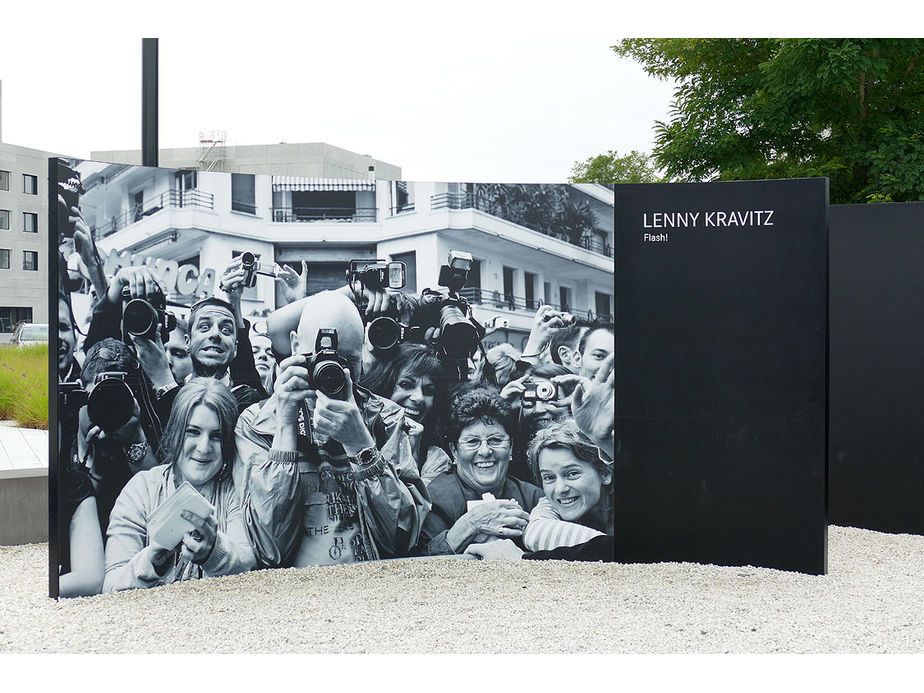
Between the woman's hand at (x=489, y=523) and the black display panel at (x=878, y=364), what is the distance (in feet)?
9.47

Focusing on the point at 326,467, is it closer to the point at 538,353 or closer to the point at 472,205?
the point at 538,353

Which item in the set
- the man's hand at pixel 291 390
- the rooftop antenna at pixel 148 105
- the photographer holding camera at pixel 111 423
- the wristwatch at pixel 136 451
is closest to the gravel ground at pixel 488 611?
the photographer holding camera at pixel 111 423

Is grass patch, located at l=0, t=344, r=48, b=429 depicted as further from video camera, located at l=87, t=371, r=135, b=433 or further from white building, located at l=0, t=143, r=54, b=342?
video camera, located at l=87, t=371, r=135, b=433

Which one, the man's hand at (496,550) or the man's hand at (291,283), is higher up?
A: the man's hand at (291,283)

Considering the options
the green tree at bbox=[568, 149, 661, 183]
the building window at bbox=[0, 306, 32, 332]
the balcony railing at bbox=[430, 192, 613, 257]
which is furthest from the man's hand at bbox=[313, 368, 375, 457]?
the green tree at bbox=[568, 149, 661, 183]

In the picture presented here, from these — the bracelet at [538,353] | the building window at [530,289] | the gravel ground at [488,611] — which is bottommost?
the gravel ground at [488,611]

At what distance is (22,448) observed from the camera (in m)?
6.42

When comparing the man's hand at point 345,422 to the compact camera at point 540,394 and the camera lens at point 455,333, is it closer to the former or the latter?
the camera lens at point 455,333

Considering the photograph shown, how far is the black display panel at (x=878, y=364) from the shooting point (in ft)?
19.7

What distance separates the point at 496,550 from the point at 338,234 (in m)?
2.26

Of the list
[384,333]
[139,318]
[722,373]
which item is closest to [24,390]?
[139,318]

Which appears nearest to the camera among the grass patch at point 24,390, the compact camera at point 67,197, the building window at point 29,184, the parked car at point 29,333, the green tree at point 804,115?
the compact camera at point 67,197

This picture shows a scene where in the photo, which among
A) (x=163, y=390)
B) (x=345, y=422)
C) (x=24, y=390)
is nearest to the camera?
(x=163, y=390)

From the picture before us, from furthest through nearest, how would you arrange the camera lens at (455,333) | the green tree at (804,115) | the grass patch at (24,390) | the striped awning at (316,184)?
1. the green tree at (804,115)
2. the grass patch at (24,390)
3. the camera lens at (455,333)
4. the striped awning at (316,184)
